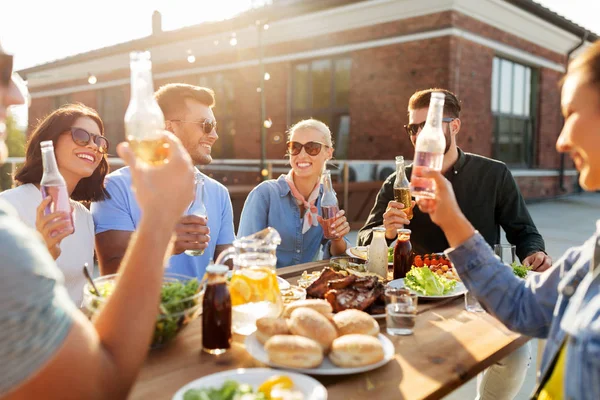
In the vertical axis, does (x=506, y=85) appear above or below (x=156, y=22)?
below

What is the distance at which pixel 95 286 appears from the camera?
1.61 meters

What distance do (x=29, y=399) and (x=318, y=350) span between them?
754mm

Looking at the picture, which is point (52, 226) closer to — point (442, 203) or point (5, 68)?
point (5, 68)

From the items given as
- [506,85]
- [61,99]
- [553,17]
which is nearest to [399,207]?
[506,85]

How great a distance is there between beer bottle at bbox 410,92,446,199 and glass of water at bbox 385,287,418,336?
0.39m

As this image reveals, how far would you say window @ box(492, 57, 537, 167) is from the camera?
14.2 m

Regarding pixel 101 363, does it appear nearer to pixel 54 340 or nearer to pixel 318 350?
pixel 54 340

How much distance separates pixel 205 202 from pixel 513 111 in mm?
14169

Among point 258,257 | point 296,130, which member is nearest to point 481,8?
point 296,130

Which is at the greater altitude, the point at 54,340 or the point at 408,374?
the point at 54,340

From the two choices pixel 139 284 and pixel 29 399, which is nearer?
pixel 29 399

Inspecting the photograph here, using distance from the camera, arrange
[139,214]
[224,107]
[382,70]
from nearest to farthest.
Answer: [139,214]
[382,70]
[224,107]

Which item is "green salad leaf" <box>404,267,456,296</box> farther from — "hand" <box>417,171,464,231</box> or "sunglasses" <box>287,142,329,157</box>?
"sunglasses" <box>287,142,329,157</box>

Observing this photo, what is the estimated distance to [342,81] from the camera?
45.3 ft
